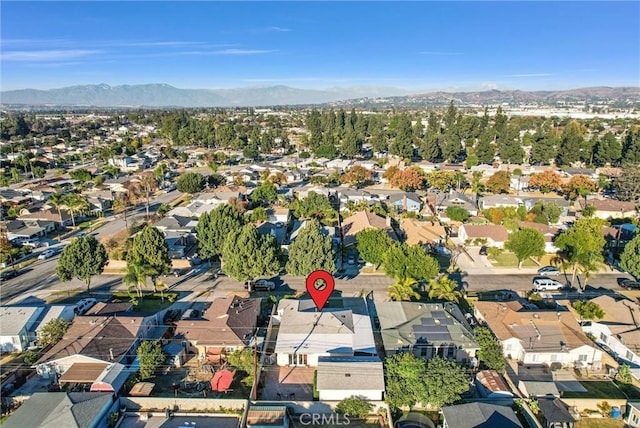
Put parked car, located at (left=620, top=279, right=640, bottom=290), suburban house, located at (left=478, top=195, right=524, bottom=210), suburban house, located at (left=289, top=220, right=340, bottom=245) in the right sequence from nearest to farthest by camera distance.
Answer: parked car, located at (left=620, top=279, right=640, bottom=290), suburban house, located at (left=289, top=220, right=340, bottom=245), suburban house, located at (left=478, top=195, right=524, bottom=210)

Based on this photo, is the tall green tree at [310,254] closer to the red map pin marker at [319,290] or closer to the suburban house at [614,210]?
the red map pin marker at [319,290]

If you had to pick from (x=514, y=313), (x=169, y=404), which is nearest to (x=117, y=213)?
(x=169, y=404)

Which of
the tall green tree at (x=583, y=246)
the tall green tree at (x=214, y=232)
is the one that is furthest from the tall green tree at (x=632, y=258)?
the tall green tree at (x=214, y=232)

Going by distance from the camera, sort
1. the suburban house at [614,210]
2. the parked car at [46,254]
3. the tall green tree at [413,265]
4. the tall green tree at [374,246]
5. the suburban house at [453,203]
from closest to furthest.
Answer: the tall green tree at [413,265] < the tall green tree at [374,246] < the parked car at [46,254] < the suburban house at [614,210] < the suburban house at [453,203]

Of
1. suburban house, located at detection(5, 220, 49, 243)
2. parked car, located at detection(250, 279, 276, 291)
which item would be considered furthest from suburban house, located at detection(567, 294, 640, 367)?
suburban house, located at detection(5, 220, 49, 243)

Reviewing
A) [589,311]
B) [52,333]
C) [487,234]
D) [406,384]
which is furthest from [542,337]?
[52,333]

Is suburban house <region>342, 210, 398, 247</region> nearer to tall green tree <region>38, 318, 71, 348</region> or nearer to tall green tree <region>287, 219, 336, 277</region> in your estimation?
tall green tree <region>287, 219, 336, 277</region>
